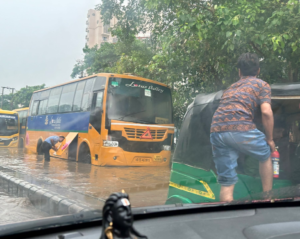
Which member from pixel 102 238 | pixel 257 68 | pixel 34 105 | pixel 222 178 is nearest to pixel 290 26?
pixel 257 68

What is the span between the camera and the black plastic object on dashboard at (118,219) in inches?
38.6

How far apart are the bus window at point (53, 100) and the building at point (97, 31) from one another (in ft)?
8.38

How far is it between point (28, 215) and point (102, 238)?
370 centimetres

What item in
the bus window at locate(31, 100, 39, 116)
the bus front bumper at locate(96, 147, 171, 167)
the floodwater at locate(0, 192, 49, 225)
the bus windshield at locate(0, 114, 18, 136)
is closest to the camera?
the floodwater at locate(0, 192, 49, 225)

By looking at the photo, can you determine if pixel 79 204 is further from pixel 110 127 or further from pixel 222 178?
pixel 110 127

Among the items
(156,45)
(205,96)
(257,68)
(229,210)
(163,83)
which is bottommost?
(229,210)

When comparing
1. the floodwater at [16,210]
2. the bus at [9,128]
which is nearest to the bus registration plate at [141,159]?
the floodwater at [16,210]

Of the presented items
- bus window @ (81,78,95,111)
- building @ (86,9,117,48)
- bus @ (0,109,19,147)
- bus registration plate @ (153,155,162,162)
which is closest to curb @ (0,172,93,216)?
bus window @ (81,78,95,111)

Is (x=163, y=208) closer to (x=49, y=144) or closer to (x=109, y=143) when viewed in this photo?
(x=109, y=143)

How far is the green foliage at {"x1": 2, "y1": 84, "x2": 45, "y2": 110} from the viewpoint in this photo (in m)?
11.2

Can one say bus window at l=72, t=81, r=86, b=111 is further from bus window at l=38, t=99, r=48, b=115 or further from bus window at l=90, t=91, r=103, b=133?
bus window at l=38, t=99, r=48, b=115

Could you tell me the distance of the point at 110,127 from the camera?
9.72 meters

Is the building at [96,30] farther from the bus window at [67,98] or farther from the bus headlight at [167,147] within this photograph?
the bus headlight at [167,147]

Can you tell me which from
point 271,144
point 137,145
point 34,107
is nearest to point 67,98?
point 34,107
